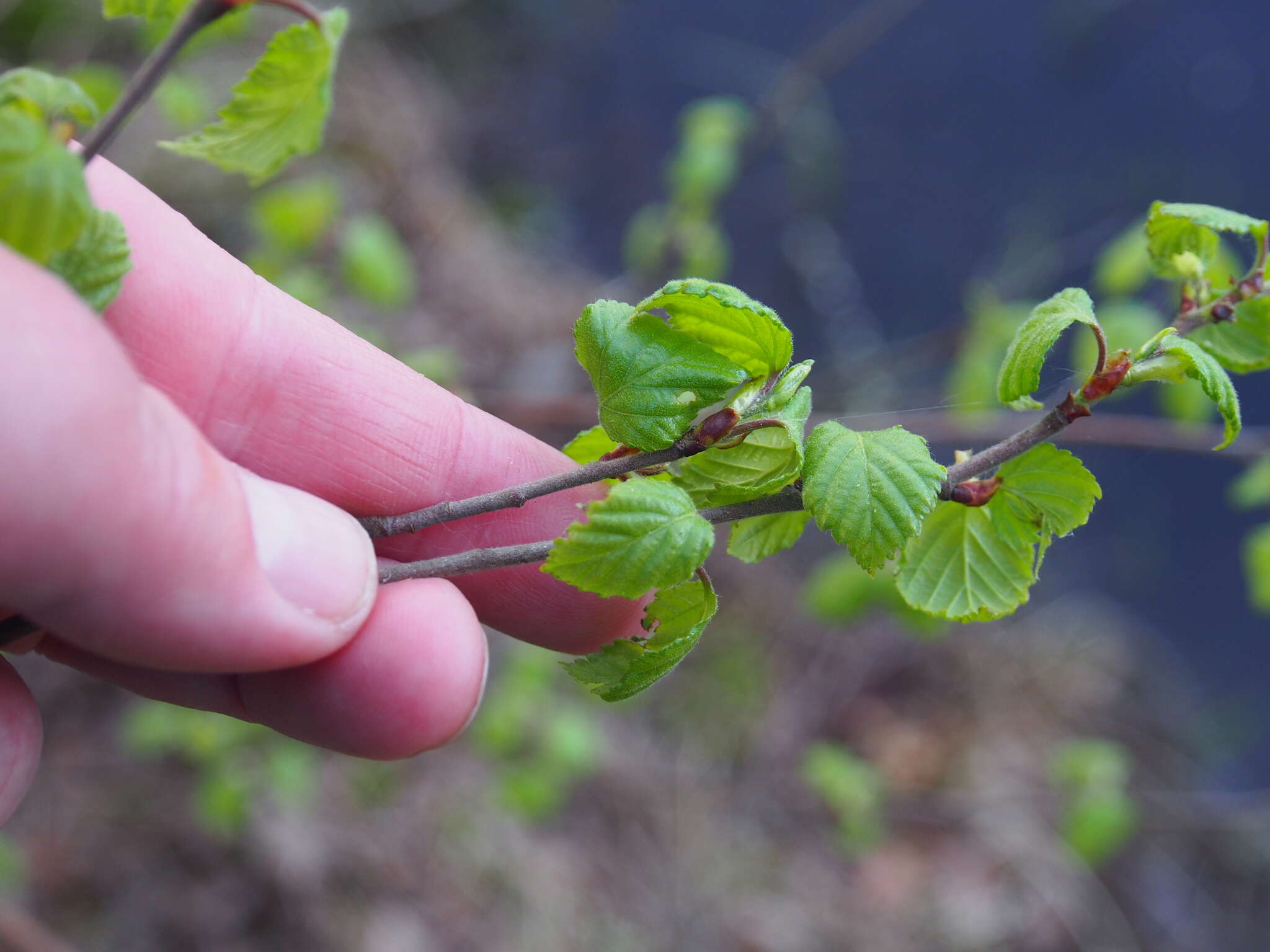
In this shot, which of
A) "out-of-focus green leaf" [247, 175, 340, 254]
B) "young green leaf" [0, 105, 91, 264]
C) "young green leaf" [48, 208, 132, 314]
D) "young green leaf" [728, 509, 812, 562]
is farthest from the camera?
"out-of-focus green leaf" [247, 175, 340, 254]

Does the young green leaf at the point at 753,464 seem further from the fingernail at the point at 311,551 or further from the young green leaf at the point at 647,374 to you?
the fingernail at the point at 311,551

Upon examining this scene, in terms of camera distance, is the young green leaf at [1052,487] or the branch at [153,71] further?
the young green leaf at [1052,487]

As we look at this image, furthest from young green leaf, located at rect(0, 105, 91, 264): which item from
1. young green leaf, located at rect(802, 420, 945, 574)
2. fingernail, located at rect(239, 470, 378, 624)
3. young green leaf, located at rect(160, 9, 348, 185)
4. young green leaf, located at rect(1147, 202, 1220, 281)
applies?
young green leaf, located at rect(1147, 202, 1220, 281)

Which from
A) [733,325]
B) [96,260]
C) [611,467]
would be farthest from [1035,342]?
[96,260]

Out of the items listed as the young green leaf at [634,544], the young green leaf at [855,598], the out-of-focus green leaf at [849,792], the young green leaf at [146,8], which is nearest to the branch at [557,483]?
the young green leaf at [634,544]

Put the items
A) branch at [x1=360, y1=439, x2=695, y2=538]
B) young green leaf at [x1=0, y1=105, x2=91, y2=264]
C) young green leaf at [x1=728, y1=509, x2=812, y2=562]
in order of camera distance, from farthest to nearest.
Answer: young green leaf at [x1=728, y1=509, x2=812, y2=562], branch at [x1=360, y1=439, x2=695, y2=538], young green leaf at [x1=0, y1=105, x2=91, y2=264]

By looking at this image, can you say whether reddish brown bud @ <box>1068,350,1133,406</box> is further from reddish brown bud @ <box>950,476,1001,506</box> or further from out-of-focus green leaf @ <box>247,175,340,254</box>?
out-of-focus green leaf @ <box>247,175,340,254</box>

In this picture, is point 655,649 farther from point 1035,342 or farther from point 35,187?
point 35,187

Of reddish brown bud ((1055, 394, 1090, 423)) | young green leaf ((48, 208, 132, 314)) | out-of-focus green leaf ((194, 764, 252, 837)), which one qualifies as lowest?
out-of-focus green leaf ((194, 764, 252, 837))
